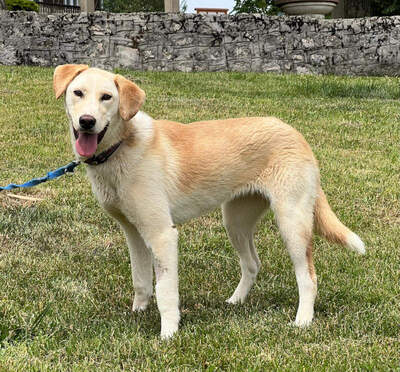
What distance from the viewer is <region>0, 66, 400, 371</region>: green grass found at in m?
2.91

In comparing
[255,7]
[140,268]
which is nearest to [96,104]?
[140,268]

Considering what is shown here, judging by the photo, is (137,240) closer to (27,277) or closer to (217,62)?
(27,277)

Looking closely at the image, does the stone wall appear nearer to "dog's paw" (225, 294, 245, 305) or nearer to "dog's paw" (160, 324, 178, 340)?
"dog's paw" (225, 294, 245, 305)

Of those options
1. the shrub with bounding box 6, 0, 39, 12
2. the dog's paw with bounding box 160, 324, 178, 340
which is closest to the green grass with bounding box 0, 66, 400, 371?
the dog's paw with bounding box 160, 324, 178, 340

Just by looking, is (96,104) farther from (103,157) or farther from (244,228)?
(244,228)

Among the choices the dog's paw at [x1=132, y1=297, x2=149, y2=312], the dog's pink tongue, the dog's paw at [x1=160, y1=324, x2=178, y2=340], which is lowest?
the dog's paw at [x1=132, y1=297, x2=149, y2=312]

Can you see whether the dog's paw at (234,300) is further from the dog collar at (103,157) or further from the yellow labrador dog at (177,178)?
the dog collar at (103,157)

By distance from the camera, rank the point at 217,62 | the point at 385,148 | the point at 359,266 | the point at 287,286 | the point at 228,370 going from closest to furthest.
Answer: the point at 228,370
the point at 287,286
the point at 359,266
the point at 385,148
the point at 217,62

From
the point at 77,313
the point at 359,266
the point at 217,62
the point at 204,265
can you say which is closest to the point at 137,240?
the point at 77,313

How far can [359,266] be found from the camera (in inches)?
167

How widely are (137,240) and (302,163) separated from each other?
1118 millimetres

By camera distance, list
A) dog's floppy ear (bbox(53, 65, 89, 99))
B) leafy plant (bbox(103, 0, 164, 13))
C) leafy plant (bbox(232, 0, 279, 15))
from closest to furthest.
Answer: dog's floppy ear (bbox(53, 65, 89, 99)) → leafy plant (bbox(232, 0, 279, 15)) → leafy plant (bbox(103, 0, 164, 13))

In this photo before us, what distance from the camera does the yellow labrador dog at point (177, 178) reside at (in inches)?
121

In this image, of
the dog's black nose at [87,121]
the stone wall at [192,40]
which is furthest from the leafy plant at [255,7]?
the dog's black nose at [87,121]
